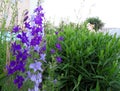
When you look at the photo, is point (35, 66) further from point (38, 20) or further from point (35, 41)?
point (38, 20)

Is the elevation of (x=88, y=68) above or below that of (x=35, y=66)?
below

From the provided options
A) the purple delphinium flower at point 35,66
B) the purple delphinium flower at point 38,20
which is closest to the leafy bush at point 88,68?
the purple delphinium flower at point 38,20

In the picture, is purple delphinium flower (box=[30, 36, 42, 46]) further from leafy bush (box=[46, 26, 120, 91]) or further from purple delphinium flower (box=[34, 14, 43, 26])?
leafy bush (box=[46, 26, 120, 91])

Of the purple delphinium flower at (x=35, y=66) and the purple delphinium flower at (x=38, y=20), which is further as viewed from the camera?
the purple delphinium flower at (x=38, y=20)

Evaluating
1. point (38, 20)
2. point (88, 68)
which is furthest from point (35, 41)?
point (88, 68)

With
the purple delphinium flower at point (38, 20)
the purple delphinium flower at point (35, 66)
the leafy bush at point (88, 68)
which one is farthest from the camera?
the leafy bush at point (88, 68)

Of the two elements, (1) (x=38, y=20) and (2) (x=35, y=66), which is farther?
(1) (x=38, y=20)

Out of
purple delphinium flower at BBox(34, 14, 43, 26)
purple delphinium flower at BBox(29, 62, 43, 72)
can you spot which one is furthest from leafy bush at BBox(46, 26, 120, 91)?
purple delphinium flower at BBox(29, 62, 43, 72)

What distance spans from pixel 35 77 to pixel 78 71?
37.5 inches

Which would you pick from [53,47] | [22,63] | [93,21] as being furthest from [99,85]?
[93,21]

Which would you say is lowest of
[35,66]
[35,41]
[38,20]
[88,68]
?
[88,68]

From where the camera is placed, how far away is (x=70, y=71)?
7.20ft

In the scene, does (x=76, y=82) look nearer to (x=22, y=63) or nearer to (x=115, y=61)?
(x=115, y=61)

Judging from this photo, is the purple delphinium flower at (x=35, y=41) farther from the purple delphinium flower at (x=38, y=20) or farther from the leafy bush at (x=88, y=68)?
the leafy bush at (x=88, y=68)
